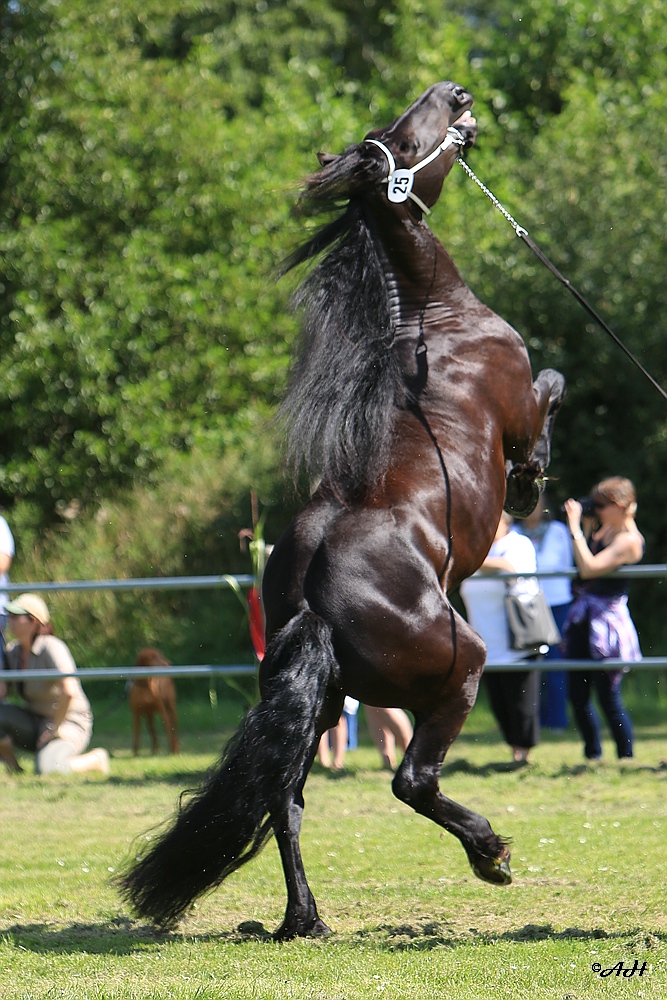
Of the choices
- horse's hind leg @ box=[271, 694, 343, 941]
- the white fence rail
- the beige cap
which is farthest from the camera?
the beige cap

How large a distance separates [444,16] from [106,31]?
9956mm

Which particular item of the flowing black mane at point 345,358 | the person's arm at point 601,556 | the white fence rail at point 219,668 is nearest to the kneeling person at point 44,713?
the white fence rail at point 219,668

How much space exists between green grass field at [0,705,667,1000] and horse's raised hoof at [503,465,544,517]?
5.06ft

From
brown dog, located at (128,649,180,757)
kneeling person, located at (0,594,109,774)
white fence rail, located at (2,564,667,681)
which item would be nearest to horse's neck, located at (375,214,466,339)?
white fence rail, located at (2,564,667,681)

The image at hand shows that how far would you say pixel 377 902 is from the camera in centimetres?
466

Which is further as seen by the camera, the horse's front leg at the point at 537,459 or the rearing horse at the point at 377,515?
the horse's front leg at the point at 537,459

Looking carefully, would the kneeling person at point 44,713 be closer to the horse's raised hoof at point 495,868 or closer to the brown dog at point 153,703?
the brown dog at point 153,703

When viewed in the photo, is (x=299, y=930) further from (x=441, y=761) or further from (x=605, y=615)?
(x=605, y=615)

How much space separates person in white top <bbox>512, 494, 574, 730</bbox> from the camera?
8758 millimetres

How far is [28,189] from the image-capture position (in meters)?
15.6

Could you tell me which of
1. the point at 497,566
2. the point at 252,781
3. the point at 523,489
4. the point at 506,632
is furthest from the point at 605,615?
the point at 252,781

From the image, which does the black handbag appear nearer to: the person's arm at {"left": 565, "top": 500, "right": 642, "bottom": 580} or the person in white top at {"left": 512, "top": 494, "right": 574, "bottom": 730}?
the person in white top at {"left": 512, "top": 494, "right": 574, "bottom": 730}

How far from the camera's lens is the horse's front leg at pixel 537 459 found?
4.91 m

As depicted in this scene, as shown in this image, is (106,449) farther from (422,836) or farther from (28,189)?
(422,836)
